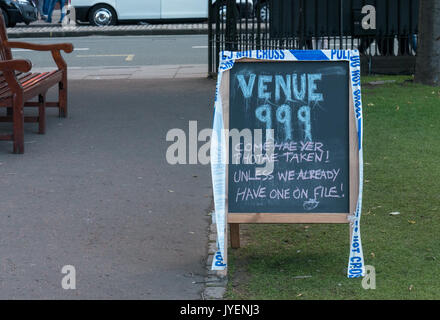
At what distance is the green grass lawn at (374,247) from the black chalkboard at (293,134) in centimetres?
38

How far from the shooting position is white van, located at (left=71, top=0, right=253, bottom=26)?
26047 mm

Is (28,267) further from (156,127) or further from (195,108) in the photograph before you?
(195,108)

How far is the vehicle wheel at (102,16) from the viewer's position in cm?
2638

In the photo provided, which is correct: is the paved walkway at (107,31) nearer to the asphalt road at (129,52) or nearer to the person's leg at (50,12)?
the asphalt road at (129,52)

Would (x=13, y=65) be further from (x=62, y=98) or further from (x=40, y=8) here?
(x=40, y=8)

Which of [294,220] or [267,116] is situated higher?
[267,116]

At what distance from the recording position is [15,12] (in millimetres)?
26203

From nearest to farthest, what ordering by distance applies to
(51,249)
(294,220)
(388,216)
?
(294,220)
(51,249)
(388,216)

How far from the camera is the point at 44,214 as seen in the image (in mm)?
6242

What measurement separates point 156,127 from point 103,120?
0.88 m

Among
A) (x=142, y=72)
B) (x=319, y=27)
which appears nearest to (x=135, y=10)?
(x=142, y=72)

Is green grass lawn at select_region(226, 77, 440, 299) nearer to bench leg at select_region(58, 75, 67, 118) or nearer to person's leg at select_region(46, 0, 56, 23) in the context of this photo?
bench leg at select_region(58, 75, 67, 118)

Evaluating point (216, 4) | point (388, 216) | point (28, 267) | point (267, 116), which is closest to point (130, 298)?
point (28, 267)
